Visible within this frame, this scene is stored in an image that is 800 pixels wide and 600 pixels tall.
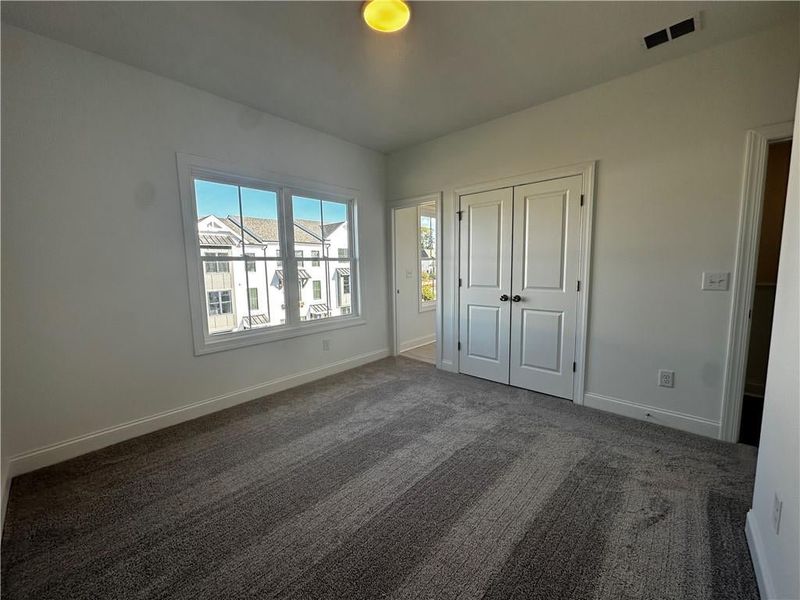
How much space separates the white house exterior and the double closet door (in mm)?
1501

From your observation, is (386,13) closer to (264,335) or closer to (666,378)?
(264,335)

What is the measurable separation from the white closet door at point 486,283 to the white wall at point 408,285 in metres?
1.18

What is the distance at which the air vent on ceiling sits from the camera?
1960mm

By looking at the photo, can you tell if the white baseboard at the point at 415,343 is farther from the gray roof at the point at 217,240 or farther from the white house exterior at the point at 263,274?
the gray roof at the point at 217,240

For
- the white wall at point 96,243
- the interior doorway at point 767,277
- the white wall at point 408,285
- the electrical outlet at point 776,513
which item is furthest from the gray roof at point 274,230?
the interior doorway at point 767,277

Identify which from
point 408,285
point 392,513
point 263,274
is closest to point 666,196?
point 392,513

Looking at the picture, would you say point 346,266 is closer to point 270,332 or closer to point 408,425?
point 270,332

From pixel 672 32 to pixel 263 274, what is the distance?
360 cm

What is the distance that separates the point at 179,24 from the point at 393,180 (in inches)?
103

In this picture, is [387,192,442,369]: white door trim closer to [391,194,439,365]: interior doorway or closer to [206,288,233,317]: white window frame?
[391,194,439,365]: interior doorway

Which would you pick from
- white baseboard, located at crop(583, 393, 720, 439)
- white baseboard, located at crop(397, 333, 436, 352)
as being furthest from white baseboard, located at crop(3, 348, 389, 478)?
white baseboard, located at crop(583, 393, 720, 439)

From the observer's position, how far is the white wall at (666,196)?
2.17m

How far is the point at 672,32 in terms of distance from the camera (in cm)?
205

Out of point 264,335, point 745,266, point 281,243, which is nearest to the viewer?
point 745,266
